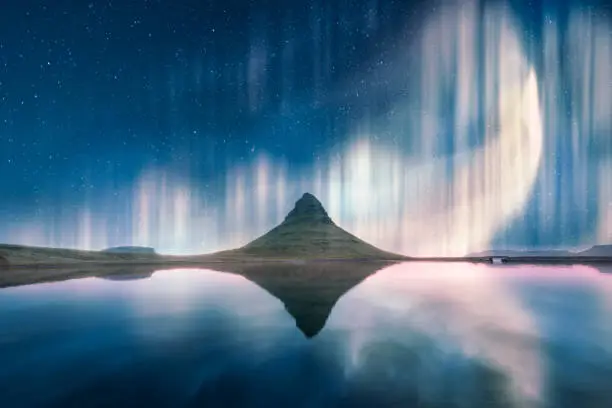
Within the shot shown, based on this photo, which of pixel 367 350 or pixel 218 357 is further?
pixel 367 350

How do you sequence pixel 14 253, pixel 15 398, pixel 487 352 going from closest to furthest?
1. pixel 15 398
2. pixel 487 352
3. pixel 14 253

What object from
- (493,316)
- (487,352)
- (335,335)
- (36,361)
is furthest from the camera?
(493,316)

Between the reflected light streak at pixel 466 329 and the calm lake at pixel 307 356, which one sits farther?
the reflected light streak at pixel 466 329

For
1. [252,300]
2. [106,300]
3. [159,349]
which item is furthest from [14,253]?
[159,349]

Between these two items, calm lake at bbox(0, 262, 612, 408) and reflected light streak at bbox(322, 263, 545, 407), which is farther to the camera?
reflected light streak at bbox(322, 263, 545, 407)

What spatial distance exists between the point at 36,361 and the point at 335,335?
15.2 metres

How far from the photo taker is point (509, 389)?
1352cm

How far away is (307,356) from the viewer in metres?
17.8

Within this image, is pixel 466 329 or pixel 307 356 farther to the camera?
pixel 466 329

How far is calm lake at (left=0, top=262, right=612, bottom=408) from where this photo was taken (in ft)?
42.0

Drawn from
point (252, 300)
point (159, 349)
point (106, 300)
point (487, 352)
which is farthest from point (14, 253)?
point (487, 352)

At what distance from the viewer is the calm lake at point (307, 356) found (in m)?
12.8

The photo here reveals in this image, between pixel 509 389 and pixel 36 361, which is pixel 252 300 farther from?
pixel 509 389

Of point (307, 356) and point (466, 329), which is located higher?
point (307, 356)
